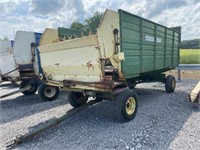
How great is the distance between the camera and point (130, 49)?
13.4 ft

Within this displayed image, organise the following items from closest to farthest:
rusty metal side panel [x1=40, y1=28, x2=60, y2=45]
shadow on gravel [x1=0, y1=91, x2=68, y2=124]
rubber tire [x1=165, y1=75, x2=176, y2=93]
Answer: shadow on gravel [x1=0, y1=91, x2=68, y2=124]
rusty metal side panel [x1=40, y1=28, x2=60, y2=45]
rubber tire [x1=165, y1=75, x2=176, y2=93]

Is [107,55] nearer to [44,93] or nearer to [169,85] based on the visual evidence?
[44,93]

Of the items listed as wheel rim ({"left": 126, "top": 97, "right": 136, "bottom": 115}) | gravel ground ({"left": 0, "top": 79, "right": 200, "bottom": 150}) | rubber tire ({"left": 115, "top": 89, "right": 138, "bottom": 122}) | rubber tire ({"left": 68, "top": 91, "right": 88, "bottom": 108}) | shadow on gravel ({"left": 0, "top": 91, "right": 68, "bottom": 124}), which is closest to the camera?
gravel ground ({"left": 0, "top": 79, "right": 200, "bottom": 150})

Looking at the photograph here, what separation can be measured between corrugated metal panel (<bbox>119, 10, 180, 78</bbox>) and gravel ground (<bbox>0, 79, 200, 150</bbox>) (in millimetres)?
1158

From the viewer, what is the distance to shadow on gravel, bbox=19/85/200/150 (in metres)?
3.21

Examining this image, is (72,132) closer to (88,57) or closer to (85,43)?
(88,57)

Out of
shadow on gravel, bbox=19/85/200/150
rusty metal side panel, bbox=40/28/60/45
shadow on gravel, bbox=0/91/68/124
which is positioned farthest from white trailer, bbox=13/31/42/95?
shadow on gravel, bbox=19/85/200/150

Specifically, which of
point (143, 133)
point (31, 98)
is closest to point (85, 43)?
point (143, 133)

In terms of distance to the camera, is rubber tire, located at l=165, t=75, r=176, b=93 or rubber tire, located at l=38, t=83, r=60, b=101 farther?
rubber tire, located at l=165, t=75, r=176, b=93

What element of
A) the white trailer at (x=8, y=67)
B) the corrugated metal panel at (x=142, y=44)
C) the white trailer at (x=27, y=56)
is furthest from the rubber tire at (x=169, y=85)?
the white trailer at (x=8, y=67)

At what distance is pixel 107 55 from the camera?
380 cm

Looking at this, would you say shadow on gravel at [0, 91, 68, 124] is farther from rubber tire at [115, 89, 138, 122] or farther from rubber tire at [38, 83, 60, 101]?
rubber tire at [115, 89, 138, 122]

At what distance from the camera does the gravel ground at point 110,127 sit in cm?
320

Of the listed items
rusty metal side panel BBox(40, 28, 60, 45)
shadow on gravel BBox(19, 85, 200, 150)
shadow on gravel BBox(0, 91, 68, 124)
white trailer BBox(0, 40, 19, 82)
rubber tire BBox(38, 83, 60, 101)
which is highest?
rusty metal side panel BBox(40, 28, 60, 45)
